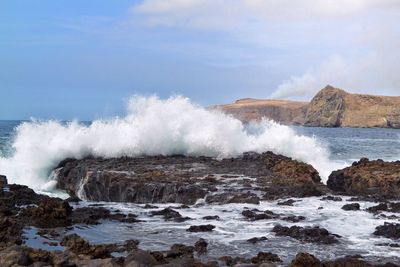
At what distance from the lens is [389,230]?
11000 millimetres

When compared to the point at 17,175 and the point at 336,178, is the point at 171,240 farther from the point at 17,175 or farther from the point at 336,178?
the point at 17,175

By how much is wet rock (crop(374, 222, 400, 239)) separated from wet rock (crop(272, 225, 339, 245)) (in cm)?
98

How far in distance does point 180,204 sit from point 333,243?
5507 mm

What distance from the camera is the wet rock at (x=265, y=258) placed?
880 cm

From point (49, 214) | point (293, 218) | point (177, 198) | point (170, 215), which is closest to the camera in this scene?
point (49, 214)

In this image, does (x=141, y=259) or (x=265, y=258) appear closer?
(x=141, y=259)

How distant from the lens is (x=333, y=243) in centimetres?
1035

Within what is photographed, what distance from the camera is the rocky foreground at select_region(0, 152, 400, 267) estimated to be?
8.56 meters

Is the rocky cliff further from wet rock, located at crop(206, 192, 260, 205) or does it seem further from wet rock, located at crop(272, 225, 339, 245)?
wet rock, located at crop(272, 225, 339, 245)

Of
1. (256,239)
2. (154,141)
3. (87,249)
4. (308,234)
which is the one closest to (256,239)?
(256,239)

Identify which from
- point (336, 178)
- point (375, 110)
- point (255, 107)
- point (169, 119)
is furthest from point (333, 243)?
point (255, 107)

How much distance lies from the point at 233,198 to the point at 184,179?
2839mm

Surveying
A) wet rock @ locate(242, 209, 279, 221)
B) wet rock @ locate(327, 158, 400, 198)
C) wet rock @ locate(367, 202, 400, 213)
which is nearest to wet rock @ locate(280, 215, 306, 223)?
wet rock @ locate(242, 209, 279, 221)

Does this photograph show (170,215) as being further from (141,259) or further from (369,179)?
(369,179)
